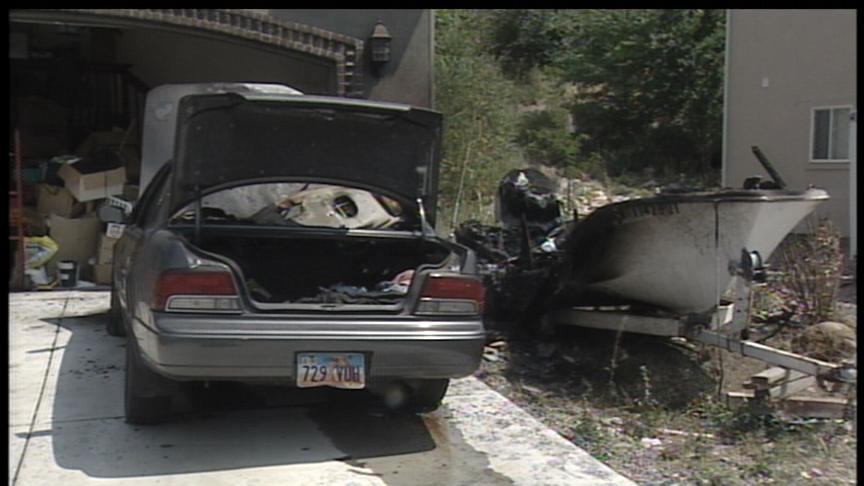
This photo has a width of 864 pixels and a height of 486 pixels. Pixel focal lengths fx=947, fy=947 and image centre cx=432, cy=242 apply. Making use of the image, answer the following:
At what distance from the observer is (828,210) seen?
15.3 metres

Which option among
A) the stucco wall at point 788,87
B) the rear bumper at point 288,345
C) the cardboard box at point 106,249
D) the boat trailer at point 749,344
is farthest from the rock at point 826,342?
the stucco wall at point 788,87

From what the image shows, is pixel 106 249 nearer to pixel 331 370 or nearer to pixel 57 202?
pixel 57 202

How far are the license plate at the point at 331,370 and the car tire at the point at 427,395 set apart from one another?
826 millimetres

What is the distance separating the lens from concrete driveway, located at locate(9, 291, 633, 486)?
194 inches

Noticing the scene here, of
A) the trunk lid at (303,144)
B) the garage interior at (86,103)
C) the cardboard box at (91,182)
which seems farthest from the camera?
the cardboard box at (91,182)

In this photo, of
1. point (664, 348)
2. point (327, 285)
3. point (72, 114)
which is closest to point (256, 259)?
point (327, 285)

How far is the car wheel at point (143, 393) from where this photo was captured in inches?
209

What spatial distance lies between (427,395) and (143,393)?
1693 mm

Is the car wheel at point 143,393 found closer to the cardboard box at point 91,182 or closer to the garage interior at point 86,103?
the garage interior at point 86,103

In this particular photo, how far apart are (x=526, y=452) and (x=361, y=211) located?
79.3 inches

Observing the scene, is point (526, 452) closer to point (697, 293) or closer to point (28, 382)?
point (697, 293)

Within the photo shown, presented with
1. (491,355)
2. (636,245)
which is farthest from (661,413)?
(491,355)

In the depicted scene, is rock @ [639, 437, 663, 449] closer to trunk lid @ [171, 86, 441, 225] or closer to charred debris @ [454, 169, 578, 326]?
trunk lid @ [171, 86, 441, 225]

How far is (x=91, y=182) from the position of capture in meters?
10.5
